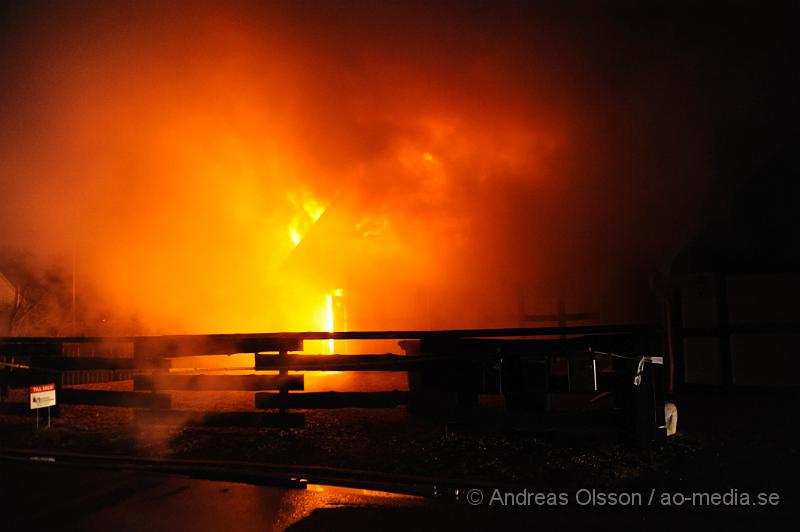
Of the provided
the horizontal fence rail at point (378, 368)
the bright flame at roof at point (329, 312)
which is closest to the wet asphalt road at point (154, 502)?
the horizontal fence rail at point (378, 368)

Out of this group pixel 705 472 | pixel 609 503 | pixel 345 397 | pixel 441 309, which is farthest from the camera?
pixel 441 309

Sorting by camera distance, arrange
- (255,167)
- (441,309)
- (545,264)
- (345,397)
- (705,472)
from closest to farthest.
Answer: (705,472)
(345,397)
(545,264)
(441,309)
(255,167)

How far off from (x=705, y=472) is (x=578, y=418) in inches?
42.9

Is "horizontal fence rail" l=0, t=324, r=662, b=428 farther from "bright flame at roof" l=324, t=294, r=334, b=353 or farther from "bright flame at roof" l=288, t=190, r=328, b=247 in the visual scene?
"bright flame at roof" l=288, t=190, r=328, b=247

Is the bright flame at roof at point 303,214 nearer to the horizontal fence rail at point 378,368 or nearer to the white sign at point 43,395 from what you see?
the horizontal fence rail at point 378,368

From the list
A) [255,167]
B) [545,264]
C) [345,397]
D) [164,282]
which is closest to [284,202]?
[255,167]

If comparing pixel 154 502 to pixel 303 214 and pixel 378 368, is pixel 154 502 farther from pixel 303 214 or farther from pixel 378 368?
pixel 303 214

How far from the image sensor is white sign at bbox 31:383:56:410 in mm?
6744

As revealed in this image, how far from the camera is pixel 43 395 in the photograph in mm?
6859

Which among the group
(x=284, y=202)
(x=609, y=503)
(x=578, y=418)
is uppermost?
(x=284, y=202)

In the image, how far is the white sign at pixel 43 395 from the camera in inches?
266

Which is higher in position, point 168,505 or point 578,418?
point 578,418

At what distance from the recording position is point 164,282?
930cm

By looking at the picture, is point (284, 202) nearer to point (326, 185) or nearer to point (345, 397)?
point (326, 185)
